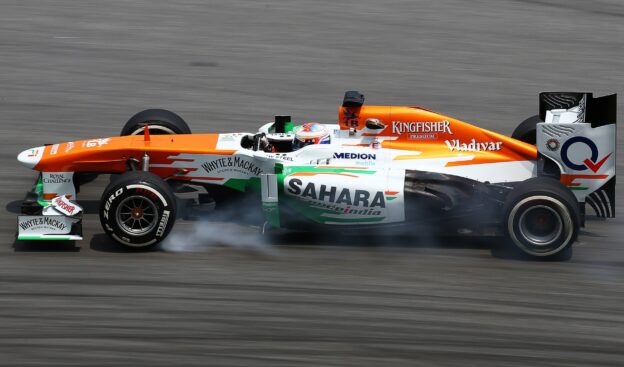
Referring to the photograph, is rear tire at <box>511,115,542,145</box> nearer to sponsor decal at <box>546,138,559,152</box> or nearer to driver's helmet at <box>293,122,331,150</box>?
sponsor decal at <box>546,138,559,152</box>

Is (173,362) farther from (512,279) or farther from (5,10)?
(5,10)

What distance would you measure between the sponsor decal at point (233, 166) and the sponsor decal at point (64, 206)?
1390mm

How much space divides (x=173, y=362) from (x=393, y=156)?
366cm

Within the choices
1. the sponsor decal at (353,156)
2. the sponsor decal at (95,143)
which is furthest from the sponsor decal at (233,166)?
the sponsor decal at (95,143)

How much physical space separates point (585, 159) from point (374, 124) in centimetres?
213

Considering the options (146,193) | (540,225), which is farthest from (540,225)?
(146,193)

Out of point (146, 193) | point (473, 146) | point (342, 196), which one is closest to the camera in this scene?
point (146, 193)

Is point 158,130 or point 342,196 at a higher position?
point 158,130

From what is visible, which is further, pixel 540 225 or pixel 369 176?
pixel 369 176

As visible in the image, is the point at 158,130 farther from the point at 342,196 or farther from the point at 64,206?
the point at 342,196

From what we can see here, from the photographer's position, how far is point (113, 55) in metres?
16.6

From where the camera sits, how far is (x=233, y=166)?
1022 cm

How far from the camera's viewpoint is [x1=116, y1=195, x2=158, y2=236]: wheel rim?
9.57 m

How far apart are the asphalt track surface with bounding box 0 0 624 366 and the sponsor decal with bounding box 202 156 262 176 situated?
0.63 metres
